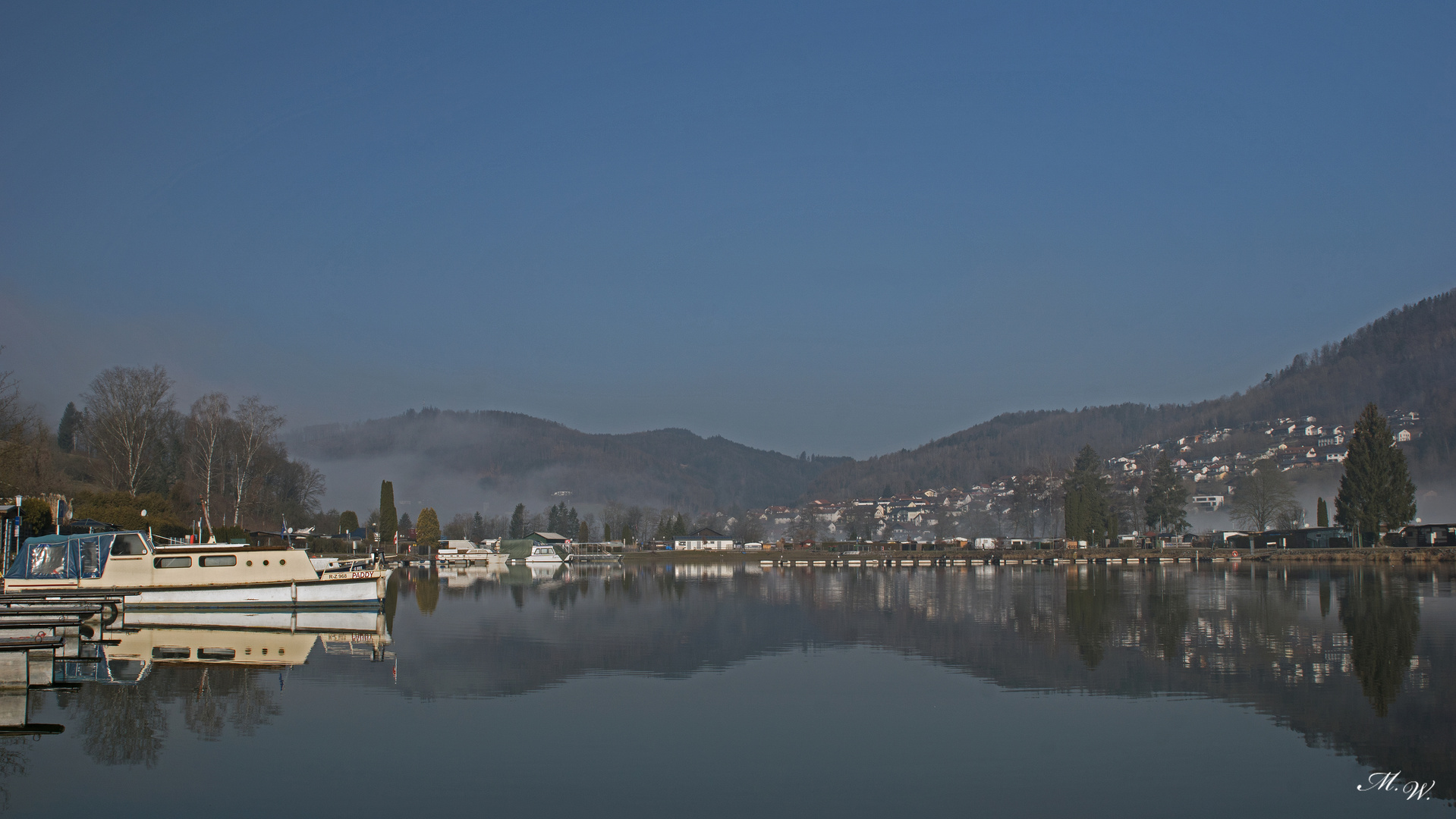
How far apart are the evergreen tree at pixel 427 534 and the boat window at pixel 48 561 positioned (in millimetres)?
86104

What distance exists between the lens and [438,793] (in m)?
11.6

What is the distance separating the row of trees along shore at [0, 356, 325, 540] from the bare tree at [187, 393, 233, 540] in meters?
0.11

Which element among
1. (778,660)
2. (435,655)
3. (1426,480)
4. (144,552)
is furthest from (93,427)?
(1426,480)

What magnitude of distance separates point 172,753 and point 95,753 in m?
0.92

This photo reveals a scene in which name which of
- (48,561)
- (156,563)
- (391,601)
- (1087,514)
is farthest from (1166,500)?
(48,561)

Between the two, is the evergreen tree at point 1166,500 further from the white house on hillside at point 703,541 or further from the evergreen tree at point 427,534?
the evergreen tree at point 427,534

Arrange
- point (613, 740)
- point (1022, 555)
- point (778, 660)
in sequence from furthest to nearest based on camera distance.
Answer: point (1022, 555) → point (778, 660) → point (613, 740)

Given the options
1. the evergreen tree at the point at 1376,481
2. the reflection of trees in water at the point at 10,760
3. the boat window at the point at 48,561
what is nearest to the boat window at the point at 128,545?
the boat window at the point at 48,561

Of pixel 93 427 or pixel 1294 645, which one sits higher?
pixel 93 427

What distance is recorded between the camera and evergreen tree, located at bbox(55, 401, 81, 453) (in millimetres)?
107375

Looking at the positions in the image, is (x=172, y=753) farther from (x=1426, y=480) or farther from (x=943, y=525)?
(x=1426, y=480)

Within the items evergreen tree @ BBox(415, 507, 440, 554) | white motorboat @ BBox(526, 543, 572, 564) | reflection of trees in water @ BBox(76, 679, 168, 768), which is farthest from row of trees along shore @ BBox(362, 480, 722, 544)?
reflection of trees in water @ BBox(76, 679, 168, 768)

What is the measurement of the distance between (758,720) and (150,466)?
65.9 m

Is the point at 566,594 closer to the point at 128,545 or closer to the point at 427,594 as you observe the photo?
the point at 427,594
